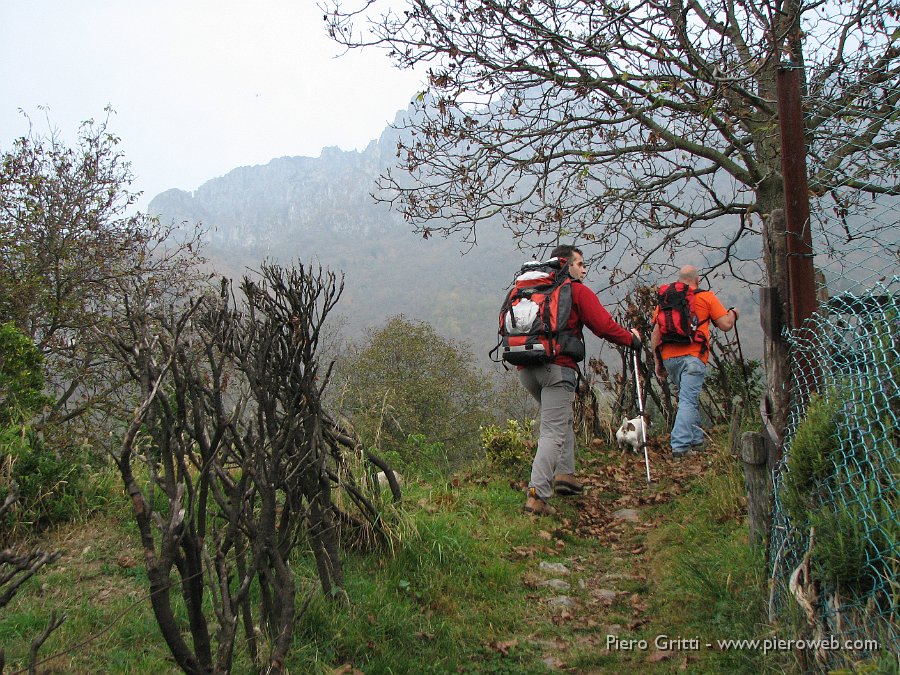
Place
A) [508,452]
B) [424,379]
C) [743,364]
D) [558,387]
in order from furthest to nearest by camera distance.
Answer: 1. [424,379]
2. [743,364]
3. [508,452]
4. [558,387]

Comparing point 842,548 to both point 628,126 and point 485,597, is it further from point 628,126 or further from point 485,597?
point 628,126

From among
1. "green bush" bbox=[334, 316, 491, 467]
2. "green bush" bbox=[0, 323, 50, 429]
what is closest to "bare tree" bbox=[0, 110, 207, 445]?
"green bush" bbox=[0, 323, 50, 429]

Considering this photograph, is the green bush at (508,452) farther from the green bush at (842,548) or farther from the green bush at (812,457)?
the green bush at (842,548)

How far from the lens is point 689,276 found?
7.02 m

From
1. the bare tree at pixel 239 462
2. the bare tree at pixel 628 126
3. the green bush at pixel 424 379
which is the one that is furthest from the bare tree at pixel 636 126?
the green bush at pixel 424 379

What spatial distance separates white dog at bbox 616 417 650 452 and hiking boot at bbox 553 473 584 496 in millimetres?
1978

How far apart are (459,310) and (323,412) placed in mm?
114867

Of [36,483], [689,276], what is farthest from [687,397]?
[36,483]

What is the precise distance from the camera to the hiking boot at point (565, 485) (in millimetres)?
5773

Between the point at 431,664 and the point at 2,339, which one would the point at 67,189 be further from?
the point at 431,664

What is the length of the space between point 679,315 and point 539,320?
2.28 metres

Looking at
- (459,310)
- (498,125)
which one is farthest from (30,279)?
(459,310)

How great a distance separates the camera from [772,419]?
3402mm

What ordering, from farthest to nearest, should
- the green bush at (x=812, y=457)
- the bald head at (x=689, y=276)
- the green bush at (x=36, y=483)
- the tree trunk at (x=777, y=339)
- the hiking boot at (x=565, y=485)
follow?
1. the bald head at (x=689, y=276)
2. the hiking boot at (x=565, y=485)
3. the green bush at (x=36, y=483)
4. the tree trunk at (x=777, y=339)
5. the green bush at (x=812, y=457)
